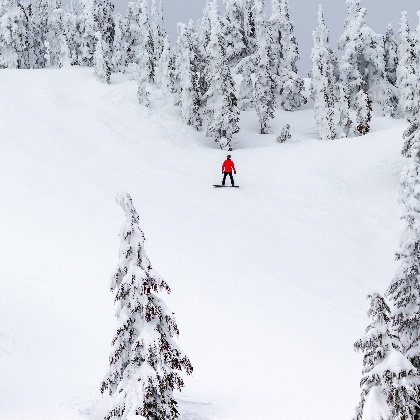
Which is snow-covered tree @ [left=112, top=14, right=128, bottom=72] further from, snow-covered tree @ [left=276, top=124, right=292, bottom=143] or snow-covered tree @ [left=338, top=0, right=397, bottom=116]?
snow-covered tree @ [left=276, top=124, right=292, bottom=143]

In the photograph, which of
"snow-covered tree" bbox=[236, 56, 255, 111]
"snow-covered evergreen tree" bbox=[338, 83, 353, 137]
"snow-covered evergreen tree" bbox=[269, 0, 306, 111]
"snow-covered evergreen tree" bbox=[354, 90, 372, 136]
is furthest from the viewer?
"snow-covered evergreen tree" bbox=[269, 0, 306, 111]

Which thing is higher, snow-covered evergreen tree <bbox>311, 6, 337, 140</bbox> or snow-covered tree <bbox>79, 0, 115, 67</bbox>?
snow-covered tree <bbox>79, 0, 115, 67</bbox>

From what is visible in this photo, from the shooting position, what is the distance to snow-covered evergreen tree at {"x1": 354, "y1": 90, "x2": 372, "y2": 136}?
49781 millimetres

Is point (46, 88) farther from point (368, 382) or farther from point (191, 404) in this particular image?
point (368, 382)

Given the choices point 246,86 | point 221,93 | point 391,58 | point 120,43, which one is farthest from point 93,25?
point 391,58

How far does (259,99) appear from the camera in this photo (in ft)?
160

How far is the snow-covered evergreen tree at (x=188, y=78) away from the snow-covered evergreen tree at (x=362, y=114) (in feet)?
49.7

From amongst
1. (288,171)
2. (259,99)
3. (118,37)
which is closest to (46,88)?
(259,99)

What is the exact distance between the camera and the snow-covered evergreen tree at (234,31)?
63.6m

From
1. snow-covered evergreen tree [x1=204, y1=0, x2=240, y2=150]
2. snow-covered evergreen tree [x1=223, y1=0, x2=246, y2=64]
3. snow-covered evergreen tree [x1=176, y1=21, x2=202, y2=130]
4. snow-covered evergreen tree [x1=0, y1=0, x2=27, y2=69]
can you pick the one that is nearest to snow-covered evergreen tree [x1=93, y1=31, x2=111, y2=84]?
snow-covered evergreen tree [x1=176, y1=21, x2=202, y2=130]

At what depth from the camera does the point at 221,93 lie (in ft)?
140

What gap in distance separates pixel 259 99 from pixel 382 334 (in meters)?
42.2

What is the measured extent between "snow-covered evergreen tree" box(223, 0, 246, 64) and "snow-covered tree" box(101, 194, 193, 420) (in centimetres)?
5673

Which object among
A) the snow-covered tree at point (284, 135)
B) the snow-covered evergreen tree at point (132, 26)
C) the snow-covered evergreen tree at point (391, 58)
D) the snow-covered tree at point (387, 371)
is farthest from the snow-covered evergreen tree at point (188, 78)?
the snow-covered tree at point (387, 371)
